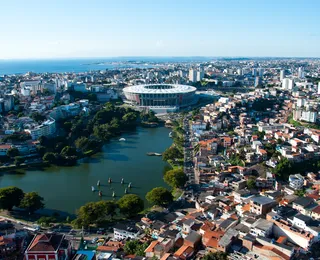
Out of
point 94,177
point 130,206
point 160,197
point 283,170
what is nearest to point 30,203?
point 130,206

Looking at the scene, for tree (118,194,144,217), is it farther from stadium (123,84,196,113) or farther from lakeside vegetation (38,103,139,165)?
stadium (123,84,196,113)

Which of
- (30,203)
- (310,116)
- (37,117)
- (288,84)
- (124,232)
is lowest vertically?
(124,232)

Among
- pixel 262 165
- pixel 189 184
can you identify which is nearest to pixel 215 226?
pixel 189 184

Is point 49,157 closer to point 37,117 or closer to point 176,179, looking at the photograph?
point 37,117

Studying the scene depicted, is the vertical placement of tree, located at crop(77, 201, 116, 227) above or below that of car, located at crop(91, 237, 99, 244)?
above

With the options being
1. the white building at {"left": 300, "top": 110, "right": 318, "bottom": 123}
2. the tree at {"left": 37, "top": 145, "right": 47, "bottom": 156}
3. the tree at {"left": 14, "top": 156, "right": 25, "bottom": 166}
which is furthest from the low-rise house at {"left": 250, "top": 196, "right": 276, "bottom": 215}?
the white building at {"left": 300, "top": 110, "right": 318, "bottom": 123}

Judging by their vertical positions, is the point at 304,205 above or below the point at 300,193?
above
